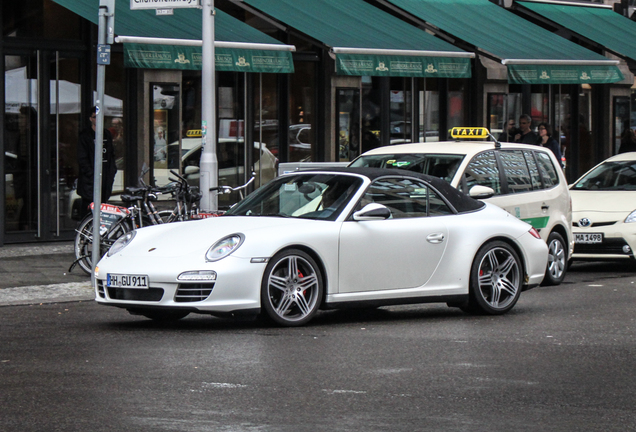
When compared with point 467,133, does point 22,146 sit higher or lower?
lower

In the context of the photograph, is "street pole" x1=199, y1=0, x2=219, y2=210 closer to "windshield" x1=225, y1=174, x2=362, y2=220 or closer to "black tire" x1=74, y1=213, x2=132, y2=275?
"black tire" x1=74, y1=213, x2=132, y2=275

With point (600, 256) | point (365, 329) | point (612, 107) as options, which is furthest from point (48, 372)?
point (612, 107)

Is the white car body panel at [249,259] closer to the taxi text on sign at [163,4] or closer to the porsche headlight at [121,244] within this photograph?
the porsche headlight at [121,244]

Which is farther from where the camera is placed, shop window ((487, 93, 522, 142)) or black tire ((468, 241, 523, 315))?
shop window ((487, 93, 522, 142))

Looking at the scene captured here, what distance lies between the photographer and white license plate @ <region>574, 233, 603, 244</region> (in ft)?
48.6

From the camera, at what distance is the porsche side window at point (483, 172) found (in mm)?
12602

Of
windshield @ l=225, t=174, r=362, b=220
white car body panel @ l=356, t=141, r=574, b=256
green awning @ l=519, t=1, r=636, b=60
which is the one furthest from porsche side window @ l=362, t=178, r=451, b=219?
green awning @ l=519, t=1, r=636, b=60

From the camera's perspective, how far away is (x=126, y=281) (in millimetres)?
9047

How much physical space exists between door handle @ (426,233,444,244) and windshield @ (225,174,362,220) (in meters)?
0.78

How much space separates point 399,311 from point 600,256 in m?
5.06

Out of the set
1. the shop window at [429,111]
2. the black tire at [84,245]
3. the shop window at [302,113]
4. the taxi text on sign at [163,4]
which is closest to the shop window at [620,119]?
the shop window at [429,111]

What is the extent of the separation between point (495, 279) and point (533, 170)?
344 centimetres

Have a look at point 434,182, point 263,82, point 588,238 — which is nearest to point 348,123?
point 263,82

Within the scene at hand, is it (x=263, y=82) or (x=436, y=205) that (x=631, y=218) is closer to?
(x=436, y=205)
